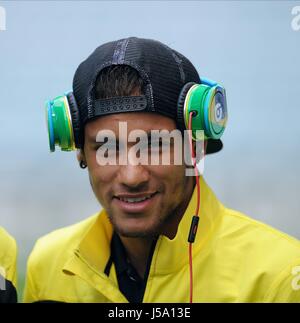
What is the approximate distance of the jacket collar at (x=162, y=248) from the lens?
290 centimetres

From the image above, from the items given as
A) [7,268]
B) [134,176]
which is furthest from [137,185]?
[7,268]

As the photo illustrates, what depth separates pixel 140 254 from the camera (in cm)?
308

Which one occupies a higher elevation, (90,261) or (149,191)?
(149,191)

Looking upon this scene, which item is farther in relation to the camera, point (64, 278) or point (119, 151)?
point (64, 278)

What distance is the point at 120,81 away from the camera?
2871 mm

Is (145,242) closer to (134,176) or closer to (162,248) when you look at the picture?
(162,248)

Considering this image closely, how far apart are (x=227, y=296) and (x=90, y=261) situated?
65 centimetres

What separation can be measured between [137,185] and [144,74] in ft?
1.46

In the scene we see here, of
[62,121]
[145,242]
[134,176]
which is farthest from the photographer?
[145,242]

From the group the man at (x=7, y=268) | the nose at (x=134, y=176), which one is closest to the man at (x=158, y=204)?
the nose at (x=134, y=176)

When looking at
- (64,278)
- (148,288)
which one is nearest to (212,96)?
(148,288)

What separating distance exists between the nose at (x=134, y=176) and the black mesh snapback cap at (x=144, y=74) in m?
0.23

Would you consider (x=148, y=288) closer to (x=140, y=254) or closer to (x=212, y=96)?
(x=140, y=254)

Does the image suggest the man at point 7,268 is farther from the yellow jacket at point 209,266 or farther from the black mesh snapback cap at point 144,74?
the black mesh snapback cap at point 144,74
